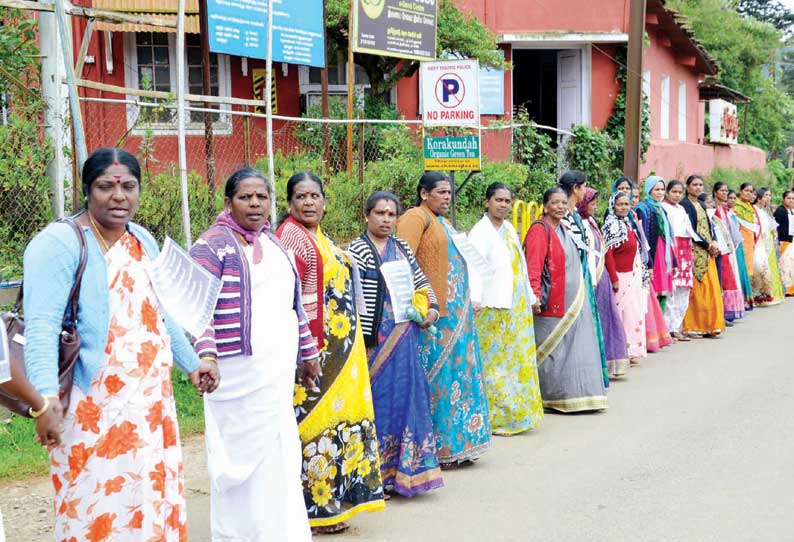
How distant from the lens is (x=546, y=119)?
23906 mm

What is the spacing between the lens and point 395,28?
1266cm

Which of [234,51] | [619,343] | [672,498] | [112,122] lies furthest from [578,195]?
[112,122]

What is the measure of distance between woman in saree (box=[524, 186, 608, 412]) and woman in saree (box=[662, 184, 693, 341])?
4.11m

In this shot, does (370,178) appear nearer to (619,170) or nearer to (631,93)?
(631,93)

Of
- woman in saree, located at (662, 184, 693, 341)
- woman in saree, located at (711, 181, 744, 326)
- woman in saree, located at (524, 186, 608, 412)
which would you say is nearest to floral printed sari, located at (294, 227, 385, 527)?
woman in saree, located at (524, 186, 608, 412)

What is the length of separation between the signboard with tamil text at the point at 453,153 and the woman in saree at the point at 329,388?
12.6 ft

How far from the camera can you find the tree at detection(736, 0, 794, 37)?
54.0 meters

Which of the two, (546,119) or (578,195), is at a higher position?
(546,119)

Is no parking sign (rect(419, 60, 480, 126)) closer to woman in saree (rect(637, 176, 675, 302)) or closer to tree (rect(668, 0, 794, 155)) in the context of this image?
woman in saree (rect(637, 176, 675, 302))

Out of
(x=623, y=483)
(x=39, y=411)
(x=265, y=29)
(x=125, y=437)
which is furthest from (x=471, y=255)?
(x=265, y=29)

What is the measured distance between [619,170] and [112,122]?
11292mm

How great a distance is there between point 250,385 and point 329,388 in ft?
2.68

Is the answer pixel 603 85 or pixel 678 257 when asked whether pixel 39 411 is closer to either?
pixel 678 257

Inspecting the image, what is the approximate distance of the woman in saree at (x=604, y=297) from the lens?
9250 mm
